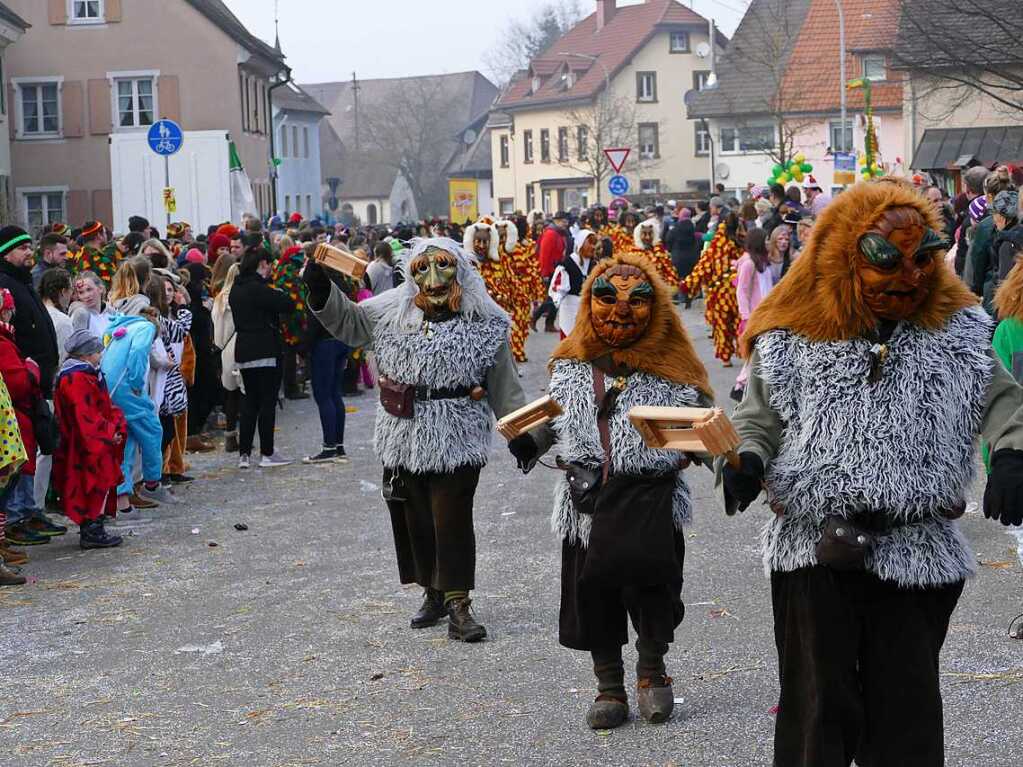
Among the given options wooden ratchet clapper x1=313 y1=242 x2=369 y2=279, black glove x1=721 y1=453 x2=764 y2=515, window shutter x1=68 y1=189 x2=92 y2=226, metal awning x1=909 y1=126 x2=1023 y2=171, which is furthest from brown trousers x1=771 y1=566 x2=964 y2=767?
window shutter x1=68 y1=189 x2=92 y2=226

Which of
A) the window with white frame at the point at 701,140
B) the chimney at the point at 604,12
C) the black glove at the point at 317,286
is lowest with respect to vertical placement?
the black glove at the point at 317,286

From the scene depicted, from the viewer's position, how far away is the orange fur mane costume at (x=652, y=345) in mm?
6629

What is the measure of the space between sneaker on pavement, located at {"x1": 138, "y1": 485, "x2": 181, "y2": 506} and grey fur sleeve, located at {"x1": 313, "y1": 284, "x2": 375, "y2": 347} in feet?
15.5

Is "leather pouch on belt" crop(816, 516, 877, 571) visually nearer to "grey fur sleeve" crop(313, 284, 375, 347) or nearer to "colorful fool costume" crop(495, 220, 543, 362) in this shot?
"grey fur sleeve" crop(313, 284, 375, 347)

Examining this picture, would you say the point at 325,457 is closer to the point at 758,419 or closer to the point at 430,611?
the point at 430,611

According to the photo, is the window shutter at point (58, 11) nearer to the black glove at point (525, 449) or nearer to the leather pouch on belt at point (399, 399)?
the leather pouch on belt at point (399, 399)

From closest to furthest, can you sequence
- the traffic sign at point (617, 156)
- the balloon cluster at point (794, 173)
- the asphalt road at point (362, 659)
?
the asphalt road at point (362, 659) → the balloon cluster at point (794, 173) → the traffic sign at point (617, 156)

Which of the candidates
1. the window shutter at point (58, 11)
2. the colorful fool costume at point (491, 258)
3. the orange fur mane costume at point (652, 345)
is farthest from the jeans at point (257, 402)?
the window shutter at point (58, 11)

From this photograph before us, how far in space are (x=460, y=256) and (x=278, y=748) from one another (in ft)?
9.25

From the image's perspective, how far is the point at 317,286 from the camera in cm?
805

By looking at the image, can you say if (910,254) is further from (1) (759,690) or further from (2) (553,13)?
(2) (553,13)

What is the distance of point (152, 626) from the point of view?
8.68 meters

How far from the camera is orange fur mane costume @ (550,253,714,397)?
6629 mm

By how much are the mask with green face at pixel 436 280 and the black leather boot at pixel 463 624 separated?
4.65ft
